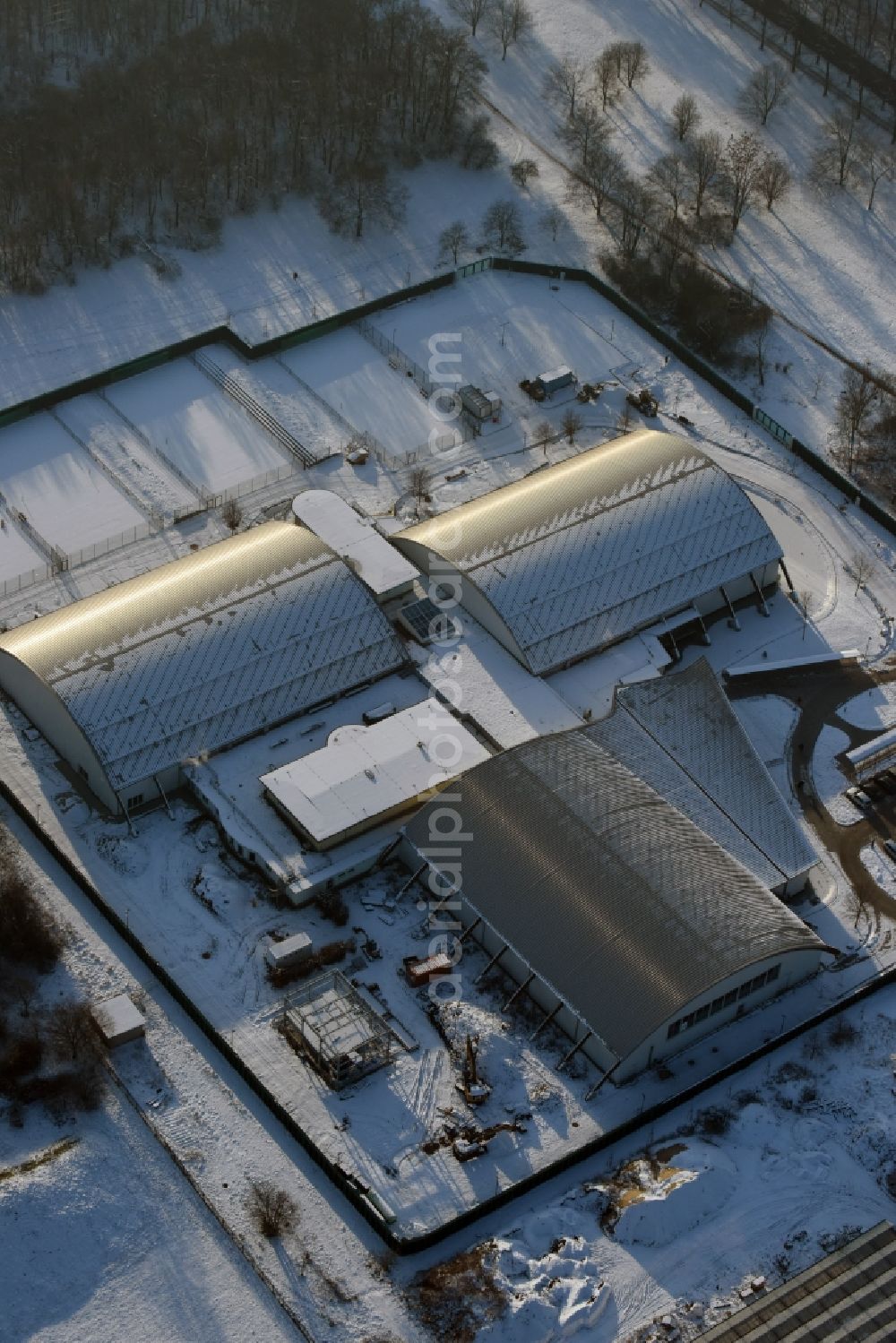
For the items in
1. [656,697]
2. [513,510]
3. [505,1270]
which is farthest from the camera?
[513,510]

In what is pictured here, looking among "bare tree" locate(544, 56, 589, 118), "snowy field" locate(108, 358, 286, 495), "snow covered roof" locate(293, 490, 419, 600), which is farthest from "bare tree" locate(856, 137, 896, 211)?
"snow covered roof" locate(293, 490, 419, 600)

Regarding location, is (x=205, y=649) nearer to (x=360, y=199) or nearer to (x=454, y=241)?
(x=454, y=241)

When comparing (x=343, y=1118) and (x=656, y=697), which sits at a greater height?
(x=656, y=697)

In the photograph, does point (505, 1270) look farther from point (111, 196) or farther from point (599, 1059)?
point (111, 196)

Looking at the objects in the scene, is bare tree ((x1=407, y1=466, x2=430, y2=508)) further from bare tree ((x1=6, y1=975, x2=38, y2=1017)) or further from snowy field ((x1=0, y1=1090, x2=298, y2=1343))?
snowy field ((x1=0, y1=1090, x2=298, y2=1343))

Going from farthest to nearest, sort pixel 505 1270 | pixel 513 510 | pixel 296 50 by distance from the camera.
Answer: pixel 296 50, pixel 513 510, pixel 505 1270

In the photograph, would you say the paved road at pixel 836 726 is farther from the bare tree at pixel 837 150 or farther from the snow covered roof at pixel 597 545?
the bare tree at pixel 837 150

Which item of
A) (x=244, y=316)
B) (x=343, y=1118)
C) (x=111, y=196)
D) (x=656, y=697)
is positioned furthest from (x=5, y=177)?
(x=343, y=1118)
